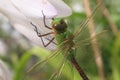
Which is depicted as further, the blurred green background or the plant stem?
the blurred green background

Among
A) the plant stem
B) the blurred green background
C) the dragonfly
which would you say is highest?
the dragonfly

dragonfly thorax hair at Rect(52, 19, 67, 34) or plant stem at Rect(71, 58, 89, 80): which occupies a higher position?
dragonfly thorax hair at Rect(52, 19, 67, 34)

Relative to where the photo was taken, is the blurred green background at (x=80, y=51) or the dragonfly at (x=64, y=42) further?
the blurred green background at (x=80, y=51)

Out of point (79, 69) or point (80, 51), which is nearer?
point (79, 69)

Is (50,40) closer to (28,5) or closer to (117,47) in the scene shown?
(28,5)

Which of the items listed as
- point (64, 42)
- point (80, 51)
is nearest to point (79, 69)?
point (64, 42)

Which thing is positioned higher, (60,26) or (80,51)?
(60,26)

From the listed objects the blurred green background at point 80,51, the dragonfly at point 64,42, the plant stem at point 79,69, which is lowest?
the blurred green background at point 80,51

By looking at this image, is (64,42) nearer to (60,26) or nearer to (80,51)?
(60,26)

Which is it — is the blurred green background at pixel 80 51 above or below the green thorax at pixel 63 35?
below
